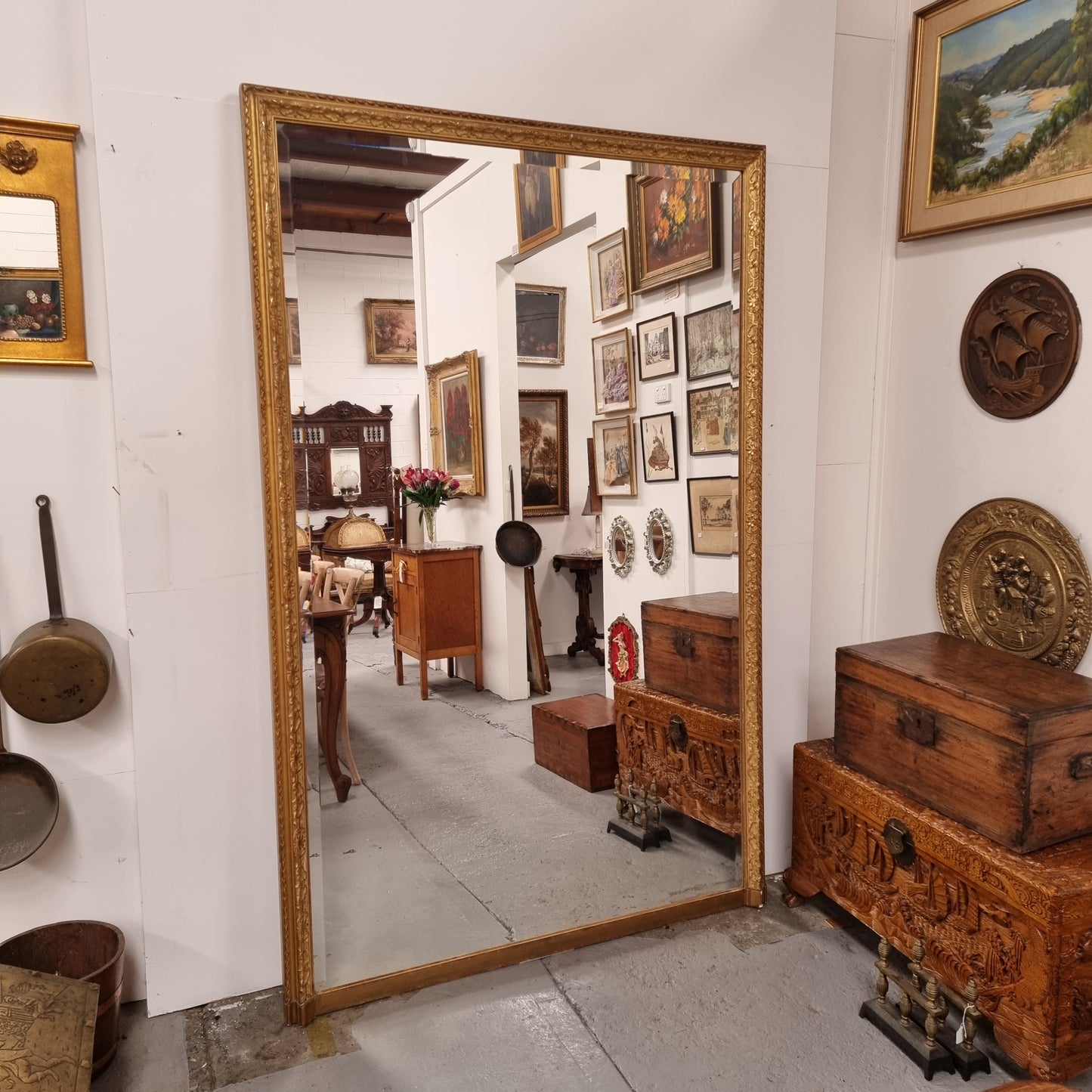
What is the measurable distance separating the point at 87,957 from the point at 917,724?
6.87 ft

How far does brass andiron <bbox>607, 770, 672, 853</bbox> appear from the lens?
101 inches

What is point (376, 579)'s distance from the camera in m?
2.25

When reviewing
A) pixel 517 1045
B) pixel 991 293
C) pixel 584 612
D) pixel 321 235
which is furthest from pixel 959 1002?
pixel 321 235

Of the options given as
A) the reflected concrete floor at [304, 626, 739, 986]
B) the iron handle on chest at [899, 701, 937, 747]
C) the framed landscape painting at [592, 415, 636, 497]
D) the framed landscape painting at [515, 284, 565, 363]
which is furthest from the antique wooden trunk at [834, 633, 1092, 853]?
the framed landscape painting at [515, 284, 565, 363]

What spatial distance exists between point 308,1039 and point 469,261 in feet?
6.42

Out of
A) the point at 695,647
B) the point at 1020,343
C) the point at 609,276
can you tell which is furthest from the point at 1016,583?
the point at 609,276

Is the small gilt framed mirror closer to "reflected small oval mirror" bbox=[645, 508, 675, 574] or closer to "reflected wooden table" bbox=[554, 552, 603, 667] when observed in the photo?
"reflected wooden table" bbox=[554, 552, 603, 667]

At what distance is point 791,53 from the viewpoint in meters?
2.34

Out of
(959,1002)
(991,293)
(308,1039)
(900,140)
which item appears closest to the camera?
(959,1002)

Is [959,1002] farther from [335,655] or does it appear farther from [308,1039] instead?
[335,655]

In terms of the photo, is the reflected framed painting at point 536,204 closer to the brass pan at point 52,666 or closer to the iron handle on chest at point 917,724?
the brass pan at point 52,666

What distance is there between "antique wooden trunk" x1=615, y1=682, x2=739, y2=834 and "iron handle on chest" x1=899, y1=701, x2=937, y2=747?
533mm

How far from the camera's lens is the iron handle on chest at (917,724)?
2.05 meters

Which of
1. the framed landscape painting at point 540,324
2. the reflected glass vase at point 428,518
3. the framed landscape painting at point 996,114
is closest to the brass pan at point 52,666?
the reflected glass vase at point 428,518
